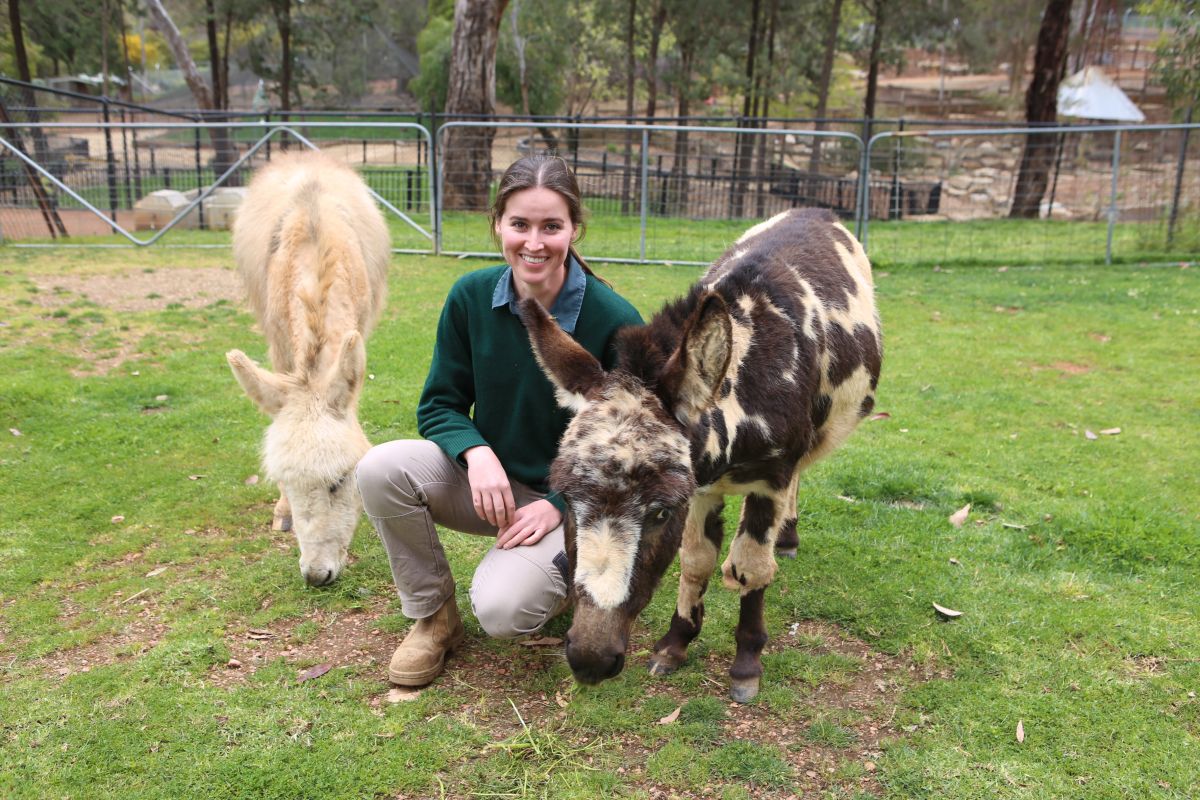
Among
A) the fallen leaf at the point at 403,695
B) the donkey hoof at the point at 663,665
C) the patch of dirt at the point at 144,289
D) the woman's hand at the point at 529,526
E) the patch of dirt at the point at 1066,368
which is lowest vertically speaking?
the fallen leaf at the point at 403,695

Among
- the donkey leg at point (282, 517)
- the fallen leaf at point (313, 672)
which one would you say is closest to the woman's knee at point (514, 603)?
the fallen leaf at point (313, 672)

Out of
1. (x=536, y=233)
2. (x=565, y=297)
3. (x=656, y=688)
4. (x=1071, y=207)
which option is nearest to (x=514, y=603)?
(x=656, y=688)

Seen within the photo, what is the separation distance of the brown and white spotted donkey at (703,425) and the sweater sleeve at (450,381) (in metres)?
0.85

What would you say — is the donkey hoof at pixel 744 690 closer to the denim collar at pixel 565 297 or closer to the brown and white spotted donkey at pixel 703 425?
the brown and white spotted donkey at pixel 703 425

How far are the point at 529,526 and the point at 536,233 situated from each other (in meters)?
1.19

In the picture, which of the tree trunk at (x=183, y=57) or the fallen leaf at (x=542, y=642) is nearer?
the fallen leaf at (x=542, y=642)

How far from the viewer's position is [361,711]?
11.1ft

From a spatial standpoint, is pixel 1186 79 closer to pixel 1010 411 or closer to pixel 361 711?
pixel 1010 411

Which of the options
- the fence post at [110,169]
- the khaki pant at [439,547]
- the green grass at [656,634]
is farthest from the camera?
the fence post at [110,169]

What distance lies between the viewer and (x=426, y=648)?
3594 mm

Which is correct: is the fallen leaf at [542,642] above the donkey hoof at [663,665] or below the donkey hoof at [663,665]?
below

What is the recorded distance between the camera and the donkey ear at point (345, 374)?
14.2 ft

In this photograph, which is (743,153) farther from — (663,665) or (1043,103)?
(663,665)

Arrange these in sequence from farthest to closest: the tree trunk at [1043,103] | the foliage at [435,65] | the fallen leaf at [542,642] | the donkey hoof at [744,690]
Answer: the foliage at [435,65] < the tree trunk at [1043,103] < the fallen leaf at [542,642] < the donkey hoof at [744,690]
